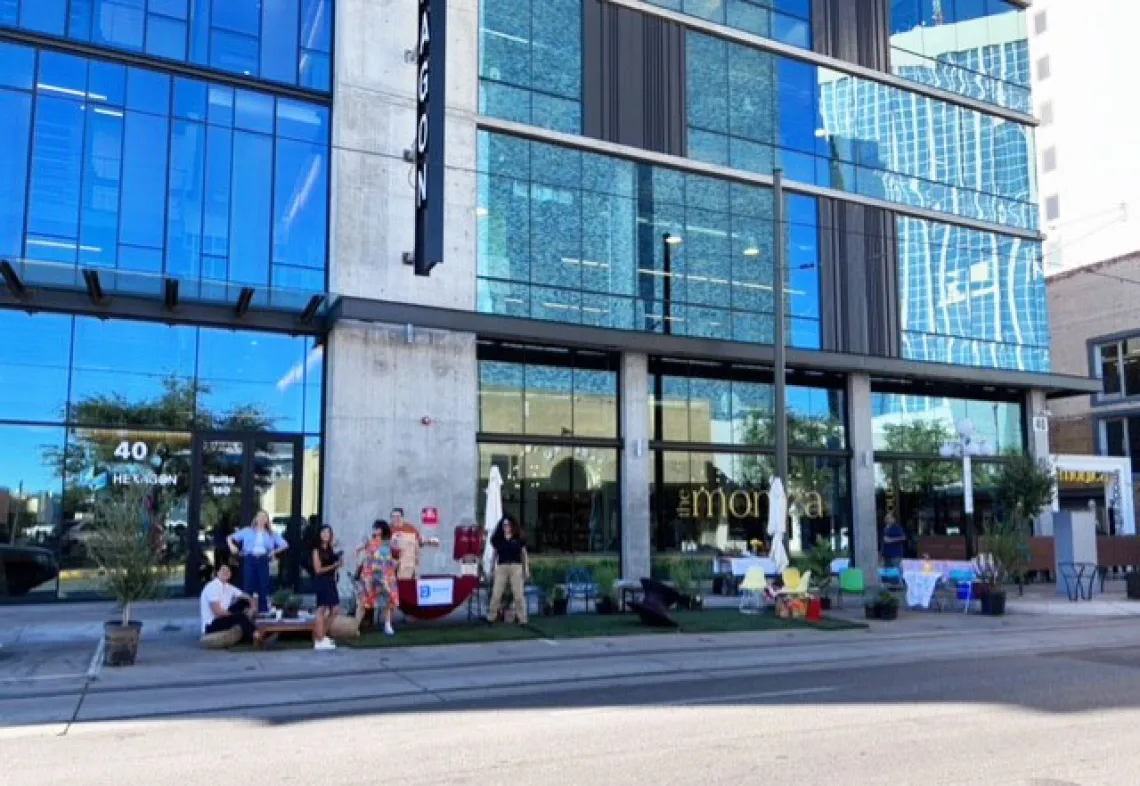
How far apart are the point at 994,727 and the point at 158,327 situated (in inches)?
621

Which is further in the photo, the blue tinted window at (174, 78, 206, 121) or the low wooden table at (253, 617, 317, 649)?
the blue tinted window at (174, 78, 206, 121)

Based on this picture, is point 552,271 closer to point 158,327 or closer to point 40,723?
point 158,327

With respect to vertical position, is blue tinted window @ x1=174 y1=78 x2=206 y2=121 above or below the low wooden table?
above

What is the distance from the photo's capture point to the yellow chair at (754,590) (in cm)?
1800

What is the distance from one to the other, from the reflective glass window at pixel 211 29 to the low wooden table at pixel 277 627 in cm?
1135

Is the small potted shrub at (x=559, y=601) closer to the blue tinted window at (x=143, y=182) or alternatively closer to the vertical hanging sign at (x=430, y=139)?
the vertical hanging sign at (x=430, y=139)

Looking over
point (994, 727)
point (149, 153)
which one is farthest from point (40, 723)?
point (149, 153)

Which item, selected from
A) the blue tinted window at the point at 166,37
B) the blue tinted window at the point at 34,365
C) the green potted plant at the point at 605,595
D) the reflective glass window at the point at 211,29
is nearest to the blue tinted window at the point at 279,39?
the reflective glass window at the point at 211,29

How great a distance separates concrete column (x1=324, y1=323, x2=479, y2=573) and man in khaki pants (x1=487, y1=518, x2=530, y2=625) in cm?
427

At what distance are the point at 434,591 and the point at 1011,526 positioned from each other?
477 inches

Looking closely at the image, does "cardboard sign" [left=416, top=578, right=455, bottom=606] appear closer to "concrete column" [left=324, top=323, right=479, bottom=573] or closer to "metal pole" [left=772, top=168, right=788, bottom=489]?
"concrete column" [left=324, top=323, right=479, bottom=573]

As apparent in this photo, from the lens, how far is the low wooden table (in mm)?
13148

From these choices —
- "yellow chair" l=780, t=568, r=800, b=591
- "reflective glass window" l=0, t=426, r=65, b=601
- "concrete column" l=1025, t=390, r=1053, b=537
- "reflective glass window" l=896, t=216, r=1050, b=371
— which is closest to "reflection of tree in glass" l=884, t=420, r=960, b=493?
"reflective glass window" l=896, t=216, r=1050, b=371

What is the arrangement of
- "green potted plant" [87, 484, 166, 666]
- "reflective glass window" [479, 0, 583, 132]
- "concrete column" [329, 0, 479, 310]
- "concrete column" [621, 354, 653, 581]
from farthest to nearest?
"concrete column" [621, 354, 653, 581] < "reflective glass window" [479, 0, 583, 132] < "concrete column" [329, 0, 479, 310] < "green potted plant" [87, 484, 166, 666]
